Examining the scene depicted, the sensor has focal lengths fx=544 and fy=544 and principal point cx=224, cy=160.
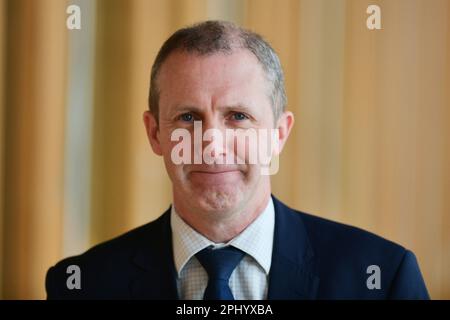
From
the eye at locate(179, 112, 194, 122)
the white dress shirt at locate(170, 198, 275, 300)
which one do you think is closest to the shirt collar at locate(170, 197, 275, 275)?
the white dress shirt at locate(170, 198, 275, 300)

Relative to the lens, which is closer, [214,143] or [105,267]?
[214,143]

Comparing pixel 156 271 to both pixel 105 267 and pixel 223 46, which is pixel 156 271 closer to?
pixel 105 267

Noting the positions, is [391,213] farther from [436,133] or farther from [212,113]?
[212,113]

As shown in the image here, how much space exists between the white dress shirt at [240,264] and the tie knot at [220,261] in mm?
14

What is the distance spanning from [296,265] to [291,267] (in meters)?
0.01

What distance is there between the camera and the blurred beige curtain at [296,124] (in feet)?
4.64

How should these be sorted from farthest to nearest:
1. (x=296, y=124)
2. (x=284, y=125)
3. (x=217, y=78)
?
(x=296, y=124), (x=284, y=125), (x=217, y=78)

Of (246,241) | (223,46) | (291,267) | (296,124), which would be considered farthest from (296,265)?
(223,46)

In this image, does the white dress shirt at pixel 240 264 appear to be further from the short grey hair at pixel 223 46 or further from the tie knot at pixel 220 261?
the short grey hair at pixel 223 46

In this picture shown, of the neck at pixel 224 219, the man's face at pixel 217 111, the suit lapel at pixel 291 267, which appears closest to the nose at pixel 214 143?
the man's face at pixel 217 111

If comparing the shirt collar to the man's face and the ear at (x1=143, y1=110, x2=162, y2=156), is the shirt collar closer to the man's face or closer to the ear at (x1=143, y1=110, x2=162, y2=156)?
the man's face

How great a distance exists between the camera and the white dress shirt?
1241 mm

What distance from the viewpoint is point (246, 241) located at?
1.24 meters

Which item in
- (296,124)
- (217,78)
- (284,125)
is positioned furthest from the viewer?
(296,124)
